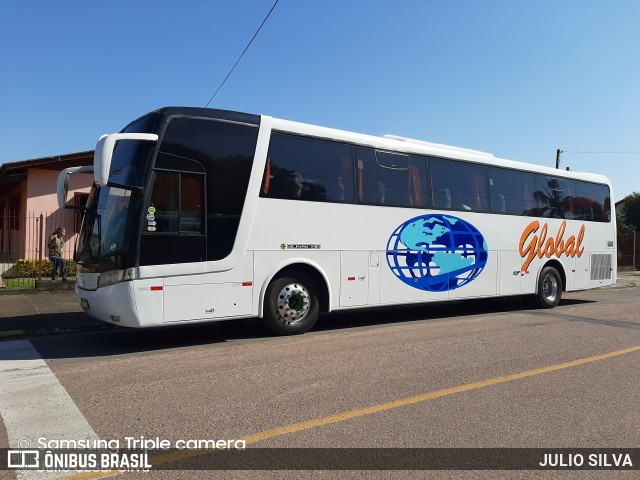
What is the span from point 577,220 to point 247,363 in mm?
10775

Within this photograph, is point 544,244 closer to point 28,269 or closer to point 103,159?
point 103,159

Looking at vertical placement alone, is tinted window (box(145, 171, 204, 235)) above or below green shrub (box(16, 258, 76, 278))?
above

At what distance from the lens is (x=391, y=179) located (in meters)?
9.54

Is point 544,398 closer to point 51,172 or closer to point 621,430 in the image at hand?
point 621,430

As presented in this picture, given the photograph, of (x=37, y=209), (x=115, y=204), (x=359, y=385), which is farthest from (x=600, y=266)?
(x=37, y=209)

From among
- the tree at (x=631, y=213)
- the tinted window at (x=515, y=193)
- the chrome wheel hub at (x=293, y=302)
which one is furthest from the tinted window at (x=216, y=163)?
the tree at (x=631, y=213)

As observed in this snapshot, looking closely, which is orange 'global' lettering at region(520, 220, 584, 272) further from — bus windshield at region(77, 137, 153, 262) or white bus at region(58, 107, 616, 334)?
bus windshield at region(77, 137, 153, 262)

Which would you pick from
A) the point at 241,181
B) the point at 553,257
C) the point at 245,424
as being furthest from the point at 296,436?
the point at 553,257

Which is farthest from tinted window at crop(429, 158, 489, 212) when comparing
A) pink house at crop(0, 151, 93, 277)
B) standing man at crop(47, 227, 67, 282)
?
pink house at crop(0, 151, 93, 277)

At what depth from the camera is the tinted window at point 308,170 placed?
8055 mm

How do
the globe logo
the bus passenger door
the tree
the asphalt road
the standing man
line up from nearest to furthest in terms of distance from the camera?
1. the asphalt road
2. the bus passenger door
3. the globe logo
4. the standing man
5. the tree

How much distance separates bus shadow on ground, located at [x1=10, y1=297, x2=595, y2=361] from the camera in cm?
733

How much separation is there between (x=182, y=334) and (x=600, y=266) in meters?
11.6

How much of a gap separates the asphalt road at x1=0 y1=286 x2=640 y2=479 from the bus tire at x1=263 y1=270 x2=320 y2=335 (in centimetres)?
26
